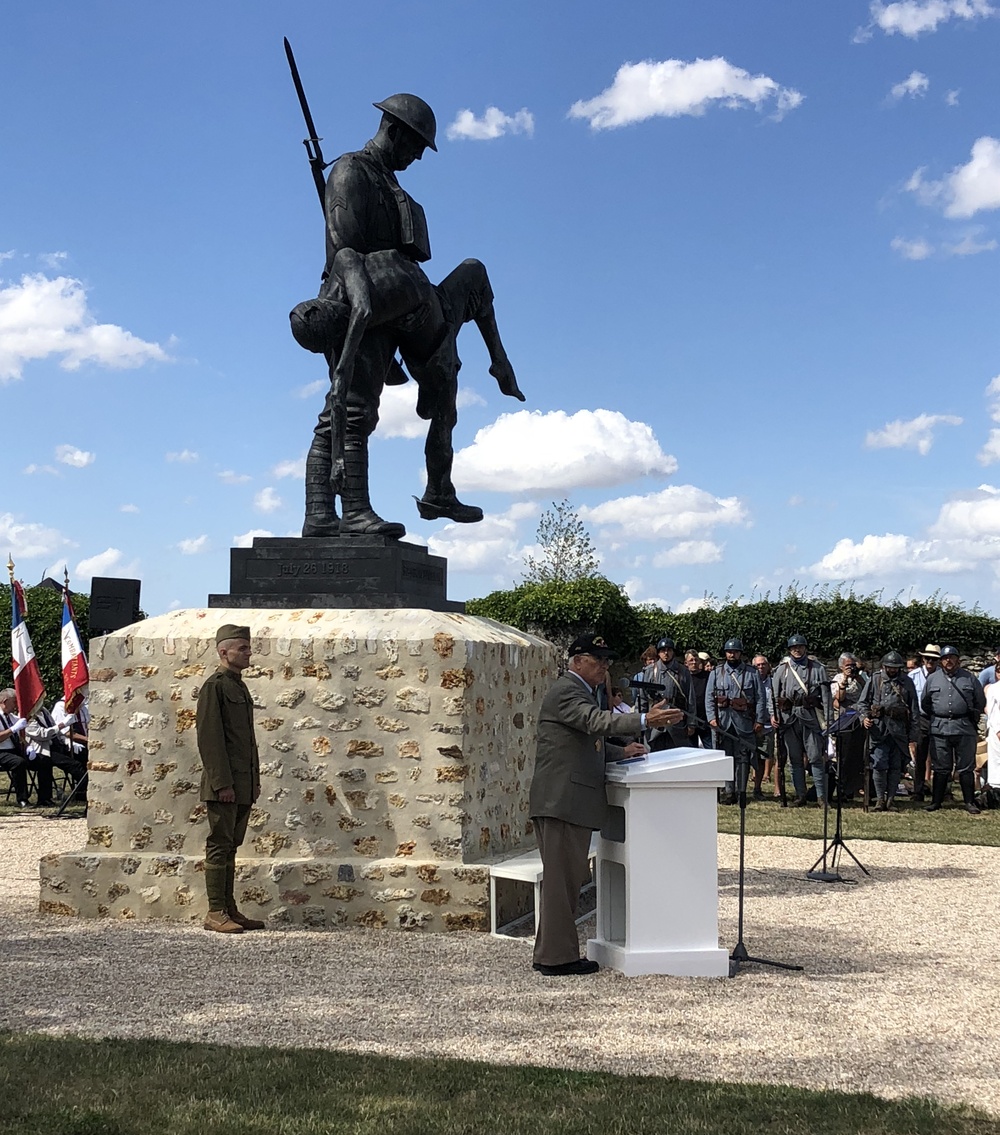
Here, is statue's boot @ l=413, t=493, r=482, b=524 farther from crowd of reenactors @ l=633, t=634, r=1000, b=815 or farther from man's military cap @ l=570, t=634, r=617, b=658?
crowd of reenactors @ l=633, t=634, r=1000, b=815

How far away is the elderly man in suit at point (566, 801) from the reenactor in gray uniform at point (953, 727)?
376 inches

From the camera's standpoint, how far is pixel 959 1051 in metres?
5.12

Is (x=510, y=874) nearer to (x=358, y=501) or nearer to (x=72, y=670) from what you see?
(x=358, y=501)

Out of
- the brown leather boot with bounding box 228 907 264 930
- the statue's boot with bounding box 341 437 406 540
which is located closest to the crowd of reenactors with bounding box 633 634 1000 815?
the statue's boot with bounding box 341 437 406 540

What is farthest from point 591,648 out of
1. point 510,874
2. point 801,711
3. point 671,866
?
point 801,711

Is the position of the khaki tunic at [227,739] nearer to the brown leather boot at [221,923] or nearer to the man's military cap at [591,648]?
the brown leather boot at [221,923]

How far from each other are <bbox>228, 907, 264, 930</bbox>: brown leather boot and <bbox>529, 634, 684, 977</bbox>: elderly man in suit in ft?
6.50

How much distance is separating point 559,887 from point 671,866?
57 cm

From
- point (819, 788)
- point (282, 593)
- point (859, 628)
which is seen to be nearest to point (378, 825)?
point (282, 593)

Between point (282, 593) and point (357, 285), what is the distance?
6.97 feet

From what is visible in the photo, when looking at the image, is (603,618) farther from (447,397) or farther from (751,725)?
(447,397)

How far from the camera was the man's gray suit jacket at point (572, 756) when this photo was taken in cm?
→ 638

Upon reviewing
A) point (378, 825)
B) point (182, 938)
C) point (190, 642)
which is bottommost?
point (182, 938)

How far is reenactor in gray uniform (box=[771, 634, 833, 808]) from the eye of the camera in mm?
14789
